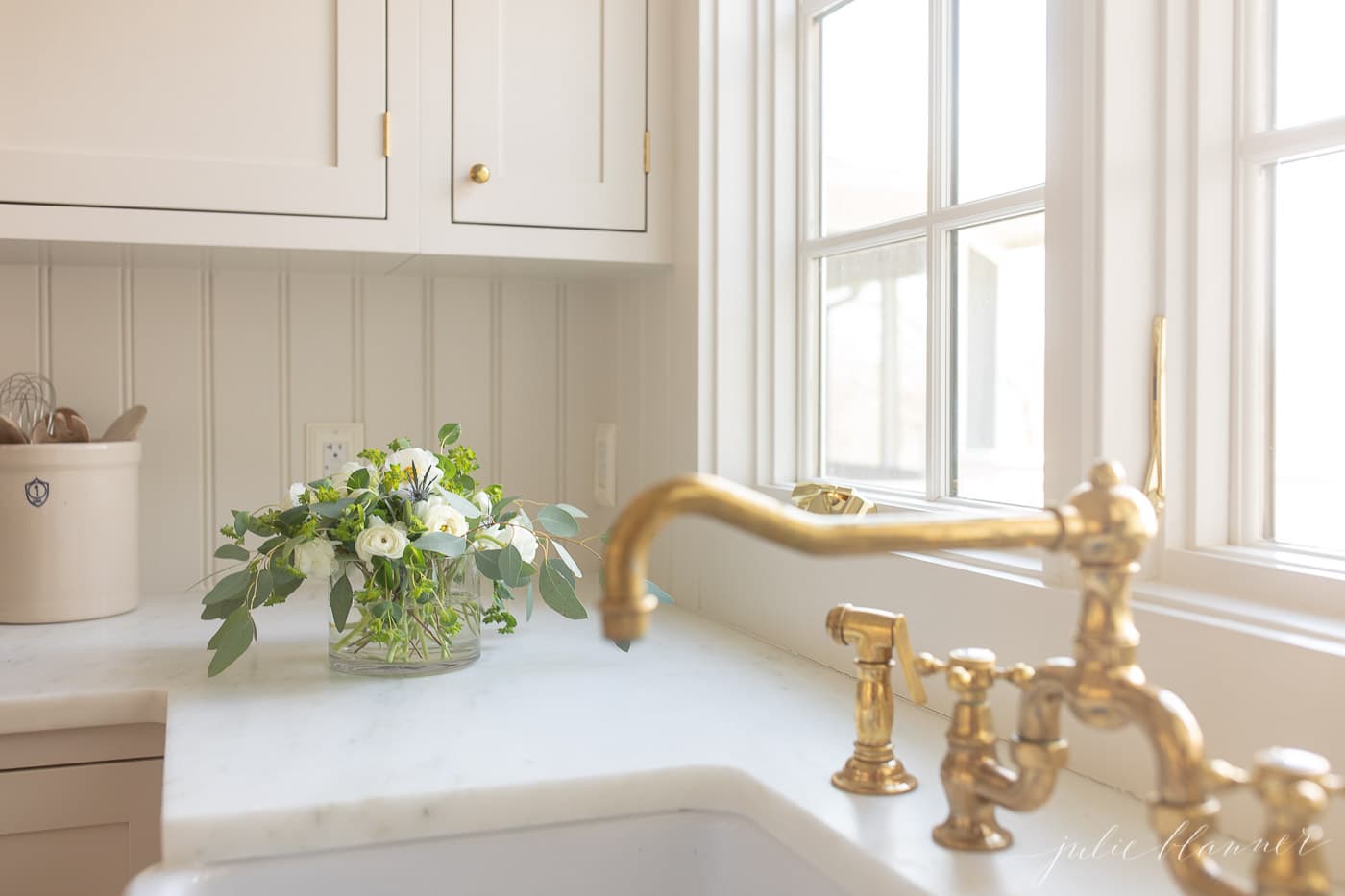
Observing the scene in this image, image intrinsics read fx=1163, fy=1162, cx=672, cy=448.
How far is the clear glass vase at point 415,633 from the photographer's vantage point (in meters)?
1.27

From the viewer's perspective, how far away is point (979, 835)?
808mm

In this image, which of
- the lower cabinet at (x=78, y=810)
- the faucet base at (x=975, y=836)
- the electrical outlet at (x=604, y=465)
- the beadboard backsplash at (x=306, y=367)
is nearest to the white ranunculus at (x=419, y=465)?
the lower cabinet at (x=78, y=810)

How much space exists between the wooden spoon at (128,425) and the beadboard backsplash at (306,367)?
11cm

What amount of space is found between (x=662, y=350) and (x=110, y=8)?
0.84 meters

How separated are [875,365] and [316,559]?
71cm

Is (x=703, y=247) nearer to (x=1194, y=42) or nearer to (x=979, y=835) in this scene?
(x=1194, y=42)

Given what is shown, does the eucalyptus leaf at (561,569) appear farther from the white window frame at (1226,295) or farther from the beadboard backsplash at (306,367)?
the white window frame at (1226,295)

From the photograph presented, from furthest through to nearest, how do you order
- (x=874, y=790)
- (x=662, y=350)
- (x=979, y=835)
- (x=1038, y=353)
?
(x=662, y=350), (x=1038, y=353), (x=874, y=790), (x=979, y=835)

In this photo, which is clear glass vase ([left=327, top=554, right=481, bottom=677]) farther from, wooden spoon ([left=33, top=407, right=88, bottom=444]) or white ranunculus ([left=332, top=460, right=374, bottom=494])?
wooden spoon ([left=33, top=407, right=88, bottom=444])

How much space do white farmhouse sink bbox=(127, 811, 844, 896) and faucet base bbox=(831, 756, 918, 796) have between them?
0.24ft

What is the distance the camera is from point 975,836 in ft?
2.65

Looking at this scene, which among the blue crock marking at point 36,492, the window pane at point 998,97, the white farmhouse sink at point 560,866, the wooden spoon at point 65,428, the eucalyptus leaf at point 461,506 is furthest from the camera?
the wooden spoon at point 65,428

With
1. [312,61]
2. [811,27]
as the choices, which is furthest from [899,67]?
[312,61]

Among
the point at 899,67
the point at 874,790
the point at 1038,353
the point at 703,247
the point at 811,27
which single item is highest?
the point at 811,27
